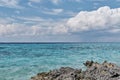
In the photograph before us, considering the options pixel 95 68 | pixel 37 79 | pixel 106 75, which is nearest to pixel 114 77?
pixel 106 75

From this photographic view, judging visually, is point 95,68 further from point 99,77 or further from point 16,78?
point 16,78

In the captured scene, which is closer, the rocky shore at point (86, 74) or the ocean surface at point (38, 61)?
the rocky shore at point (86, 74)

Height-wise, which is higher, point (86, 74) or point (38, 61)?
point (86, 74)

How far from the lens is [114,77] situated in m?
11.6

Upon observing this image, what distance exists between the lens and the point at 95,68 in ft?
41.9

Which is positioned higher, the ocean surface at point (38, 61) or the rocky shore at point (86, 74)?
the rocky shore at point (86, 74)

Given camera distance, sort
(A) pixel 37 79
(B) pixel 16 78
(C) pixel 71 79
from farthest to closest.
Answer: (B) pixel 16 78, (A) pixel 37 79, (C) pixel 71 79

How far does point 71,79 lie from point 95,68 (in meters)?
2.20

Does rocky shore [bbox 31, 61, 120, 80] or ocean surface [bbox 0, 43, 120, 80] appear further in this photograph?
ocean surface [bbox 0, 43, 120, 80]

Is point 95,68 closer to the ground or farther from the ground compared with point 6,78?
farther from the ground

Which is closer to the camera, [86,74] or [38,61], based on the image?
[86,74]

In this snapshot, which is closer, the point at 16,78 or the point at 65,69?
the point at 65,69

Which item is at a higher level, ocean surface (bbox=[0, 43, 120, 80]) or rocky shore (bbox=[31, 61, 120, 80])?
rocky shore (bbox=[31, 61, 120, 80])

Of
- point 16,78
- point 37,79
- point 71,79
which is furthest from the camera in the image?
point 16,78
